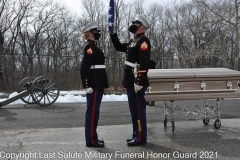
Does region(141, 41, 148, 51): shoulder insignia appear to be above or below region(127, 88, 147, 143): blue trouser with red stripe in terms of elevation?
above

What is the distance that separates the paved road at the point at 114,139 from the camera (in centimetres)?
398

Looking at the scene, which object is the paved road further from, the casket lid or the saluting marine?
the casket lid

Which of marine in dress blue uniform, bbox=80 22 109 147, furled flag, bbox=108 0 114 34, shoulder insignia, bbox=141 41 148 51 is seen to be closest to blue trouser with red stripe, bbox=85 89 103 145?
marine in dress blue uniform, bbox=80 22 109 147

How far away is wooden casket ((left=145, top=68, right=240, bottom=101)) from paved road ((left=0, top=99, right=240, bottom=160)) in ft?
2.24

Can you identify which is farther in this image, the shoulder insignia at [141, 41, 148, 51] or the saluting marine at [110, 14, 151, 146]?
the saluting marine at [110, 14, 151, 146]

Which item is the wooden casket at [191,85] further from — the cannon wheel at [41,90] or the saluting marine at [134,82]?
the cannon wheel at [41,90]

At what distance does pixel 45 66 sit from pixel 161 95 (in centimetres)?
1290

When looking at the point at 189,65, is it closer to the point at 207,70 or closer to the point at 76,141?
the point at 207,70

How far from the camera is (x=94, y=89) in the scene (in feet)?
14.3

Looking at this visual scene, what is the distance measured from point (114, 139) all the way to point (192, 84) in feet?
5.54

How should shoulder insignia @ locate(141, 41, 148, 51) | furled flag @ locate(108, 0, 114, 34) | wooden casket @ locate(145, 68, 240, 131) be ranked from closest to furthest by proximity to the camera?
shoulder insignia @ locate(141, 41, 148, 51) → furled flag @ locate(108, 0, 114, 34) → wooden casket @ locate(145, 68, 240, 131)

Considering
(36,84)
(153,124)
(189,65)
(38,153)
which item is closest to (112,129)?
(153,124)

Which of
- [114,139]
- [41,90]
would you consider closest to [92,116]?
[114,139]

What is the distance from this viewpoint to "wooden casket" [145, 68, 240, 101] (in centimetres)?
502
